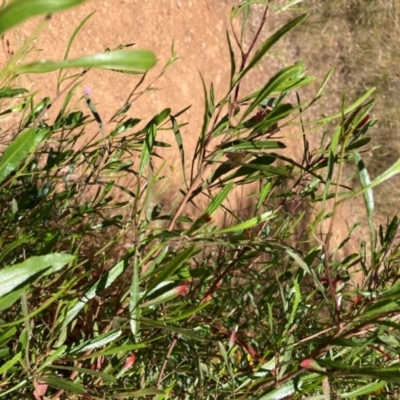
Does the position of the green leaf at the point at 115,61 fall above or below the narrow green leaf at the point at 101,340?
above

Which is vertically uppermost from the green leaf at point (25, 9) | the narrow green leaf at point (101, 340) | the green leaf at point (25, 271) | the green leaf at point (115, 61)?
the green leaf at point (25, 9)

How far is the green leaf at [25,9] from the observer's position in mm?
220

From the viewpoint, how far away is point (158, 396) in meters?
0.69

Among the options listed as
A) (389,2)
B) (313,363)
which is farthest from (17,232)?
(389,2)

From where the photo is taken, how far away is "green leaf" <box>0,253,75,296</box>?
1.45 feet

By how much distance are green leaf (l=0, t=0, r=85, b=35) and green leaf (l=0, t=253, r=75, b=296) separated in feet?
0.83

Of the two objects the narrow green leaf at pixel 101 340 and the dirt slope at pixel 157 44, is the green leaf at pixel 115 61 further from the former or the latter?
the dirt slope at pixel 157 44

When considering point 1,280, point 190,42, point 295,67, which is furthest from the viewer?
point 190,42

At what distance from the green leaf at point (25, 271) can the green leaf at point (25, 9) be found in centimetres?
25

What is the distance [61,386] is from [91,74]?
188 centimetres

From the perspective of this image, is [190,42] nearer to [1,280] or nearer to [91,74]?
[91,74]

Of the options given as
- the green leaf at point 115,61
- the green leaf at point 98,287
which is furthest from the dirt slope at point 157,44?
the green leaf at point 115,61

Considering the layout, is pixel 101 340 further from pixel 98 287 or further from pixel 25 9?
pixel 25 9

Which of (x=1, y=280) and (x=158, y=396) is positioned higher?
(x=1, y=280)
